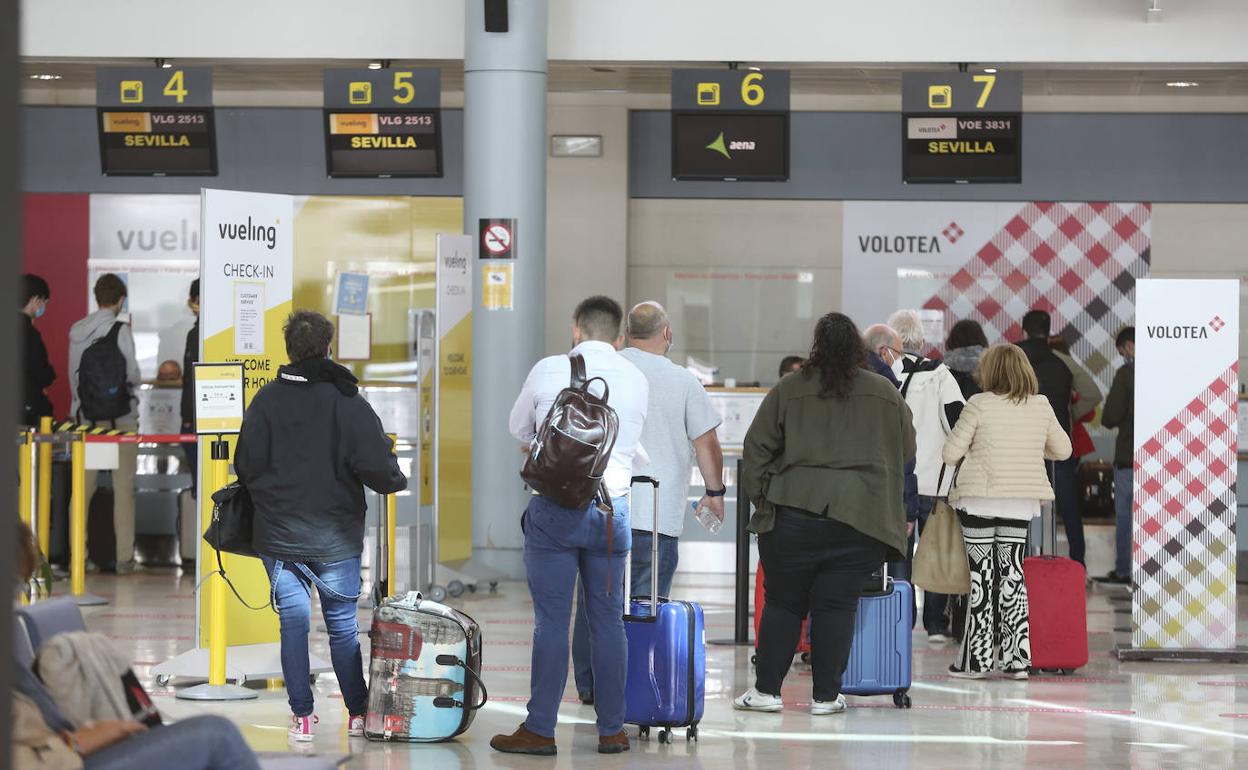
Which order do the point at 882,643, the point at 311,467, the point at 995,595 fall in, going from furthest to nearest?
the point at 995,595, the point at 882,643, the point at 311,467

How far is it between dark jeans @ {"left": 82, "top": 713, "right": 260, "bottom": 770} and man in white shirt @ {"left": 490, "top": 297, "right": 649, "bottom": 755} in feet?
5.56

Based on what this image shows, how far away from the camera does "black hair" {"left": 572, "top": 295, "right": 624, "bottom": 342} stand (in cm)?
538

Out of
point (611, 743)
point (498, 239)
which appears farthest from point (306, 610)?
point (498, 239)

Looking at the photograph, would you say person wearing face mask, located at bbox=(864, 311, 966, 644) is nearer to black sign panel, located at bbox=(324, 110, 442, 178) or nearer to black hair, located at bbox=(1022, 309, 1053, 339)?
black hair, located at bbox=(1022, 309, 1053, 339)

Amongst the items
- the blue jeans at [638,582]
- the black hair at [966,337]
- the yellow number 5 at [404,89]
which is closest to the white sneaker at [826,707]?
the blue jeans at [638,582]

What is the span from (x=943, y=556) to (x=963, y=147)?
3.89m

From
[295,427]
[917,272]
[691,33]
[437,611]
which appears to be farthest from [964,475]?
[917,272]

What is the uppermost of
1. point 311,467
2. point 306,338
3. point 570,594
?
point 306,338

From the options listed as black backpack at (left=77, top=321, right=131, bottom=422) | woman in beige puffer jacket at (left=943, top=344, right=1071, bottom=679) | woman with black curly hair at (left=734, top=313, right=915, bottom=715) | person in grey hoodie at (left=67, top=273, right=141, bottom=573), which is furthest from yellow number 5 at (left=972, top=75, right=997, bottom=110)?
black backpack at (left=77, top=321, right=131, bottom=422)

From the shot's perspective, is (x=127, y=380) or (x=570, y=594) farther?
(x=127, y=380)

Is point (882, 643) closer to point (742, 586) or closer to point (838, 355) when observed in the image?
point (838, 355)

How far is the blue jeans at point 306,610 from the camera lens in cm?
534

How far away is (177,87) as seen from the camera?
410 inches

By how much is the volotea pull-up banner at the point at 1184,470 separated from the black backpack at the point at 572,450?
3.14 meters
